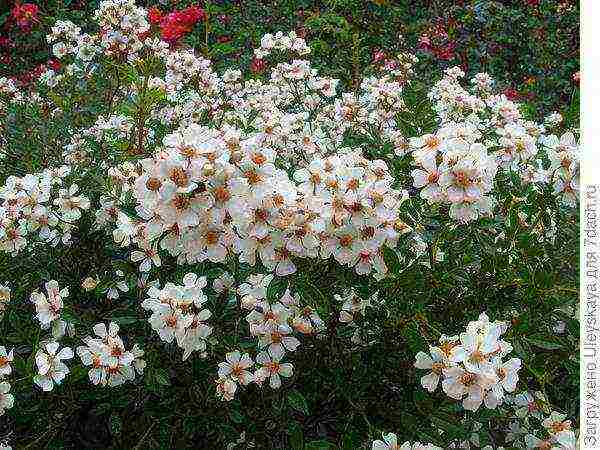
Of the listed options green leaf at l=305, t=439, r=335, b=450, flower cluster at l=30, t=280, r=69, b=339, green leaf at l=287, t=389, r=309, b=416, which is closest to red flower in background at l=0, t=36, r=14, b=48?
flower cluster at l=30, t=280, r=69, b=339

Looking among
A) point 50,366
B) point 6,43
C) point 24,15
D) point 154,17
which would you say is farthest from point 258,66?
point 50,366

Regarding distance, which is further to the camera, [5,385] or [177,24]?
[177,24]

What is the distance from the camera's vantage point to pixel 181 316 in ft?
4.77

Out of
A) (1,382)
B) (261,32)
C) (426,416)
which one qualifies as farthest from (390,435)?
(261,32)

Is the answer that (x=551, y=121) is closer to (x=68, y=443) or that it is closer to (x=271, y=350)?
(x=271, y=350)

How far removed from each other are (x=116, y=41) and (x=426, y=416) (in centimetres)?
175

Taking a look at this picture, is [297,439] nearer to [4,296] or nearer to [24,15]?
[4,296]

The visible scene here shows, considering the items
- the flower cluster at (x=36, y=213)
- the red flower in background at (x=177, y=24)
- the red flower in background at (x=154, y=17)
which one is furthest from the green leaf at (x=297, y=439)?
the red flower in background at (x=154, y=17)

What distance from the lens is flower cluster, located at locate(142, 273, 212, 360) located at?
1448 millimetres

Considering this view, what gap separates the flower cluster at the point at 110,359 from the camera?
154 centimetres

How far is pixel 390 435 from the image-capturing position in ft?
4.66

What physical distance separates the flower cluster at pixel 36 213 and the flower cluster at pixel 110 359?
270 millimetres

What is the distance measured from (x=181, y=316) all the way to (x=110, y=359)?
0.19 metres

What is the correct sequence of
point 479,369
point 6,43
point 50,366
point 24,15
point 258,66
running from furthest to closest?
point 6,43 < point 24,15 < point 258,66 < point 50,366 < point 479,369
